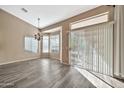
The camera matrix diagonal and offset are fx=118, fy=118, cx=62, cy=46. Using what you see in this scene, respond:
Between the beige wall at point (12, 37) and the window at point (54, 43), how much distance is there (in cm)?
230

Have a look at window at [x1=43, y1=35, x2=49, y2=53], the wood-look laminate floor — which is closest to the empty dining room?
the wood-look laminate floor

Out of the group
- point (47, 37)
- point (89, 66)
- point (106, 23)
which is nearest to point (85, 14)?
point (106, 23)

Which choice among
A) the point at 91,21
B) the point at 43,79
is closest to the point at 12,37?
the point at 43,79

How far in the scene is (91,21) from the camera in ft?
18.3

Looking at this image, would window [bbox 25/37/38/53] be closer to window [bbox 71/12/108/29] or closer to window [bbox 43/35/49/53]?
window [bbox 43/35/49/53]

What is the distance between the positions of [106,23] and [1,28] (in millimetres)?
5879

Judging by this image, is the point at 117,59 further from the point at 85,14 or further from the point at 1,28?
the point at 1,28

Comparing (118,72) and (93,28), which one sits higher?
(93,28)

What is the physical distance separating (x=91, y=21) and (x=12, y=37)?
209 inches

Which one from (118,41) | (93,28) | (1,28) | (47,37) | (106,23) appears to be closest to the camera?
(118,41)

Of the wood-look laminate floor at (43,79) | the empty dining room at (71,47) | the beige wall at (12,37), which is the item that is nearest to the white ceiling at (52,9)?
the empty dining room at (71,47)

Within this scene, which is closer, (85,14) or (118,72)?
(118,72)

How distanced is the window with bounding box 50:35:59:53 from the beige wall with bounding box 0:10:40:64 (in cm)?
230

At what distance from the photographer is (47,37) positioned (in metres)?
11.5
